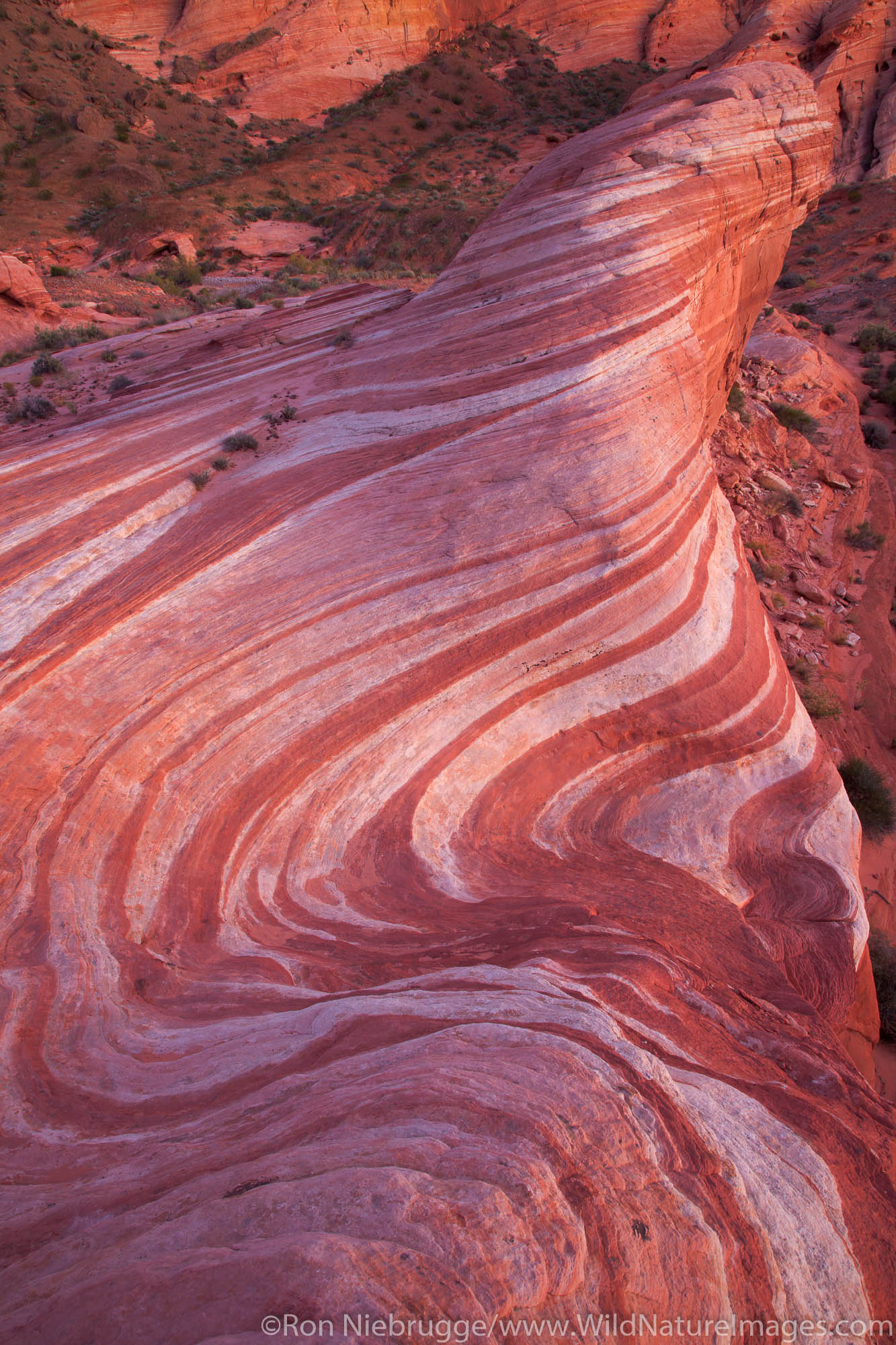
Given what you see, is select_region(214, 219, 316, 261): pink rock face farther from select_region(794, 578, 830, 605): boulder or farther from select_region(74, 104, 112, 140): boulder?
select_region(794, 578, 830, 605): boulder

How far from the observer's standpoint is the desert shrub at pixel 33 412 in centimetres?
1004

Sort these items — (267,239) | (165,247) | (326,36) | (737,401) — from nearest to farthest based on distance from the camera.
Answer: (737,401)
(165,247)
(267,239)
(326,36)

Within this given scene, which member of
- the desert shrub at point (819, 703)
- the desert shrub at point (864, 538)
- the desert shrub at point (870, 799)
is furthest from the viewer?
the desert shrub at point (864, 538)

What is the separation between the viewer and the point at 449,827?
6.09m

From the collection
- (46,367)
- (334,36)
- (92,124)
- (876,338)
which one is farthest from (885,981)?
(334,36)

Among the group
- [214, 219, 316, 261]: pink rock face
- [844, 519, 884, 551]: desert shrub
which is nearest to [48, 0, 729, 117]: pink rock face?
[214, 219, 316, 261]: pink rock face

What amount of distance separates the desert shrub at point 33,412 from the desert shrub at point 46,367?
233 centimetres

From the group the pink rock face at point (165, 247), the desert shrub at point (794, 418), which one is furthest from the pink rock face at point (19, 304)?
the desert shrub at point (794, 418)

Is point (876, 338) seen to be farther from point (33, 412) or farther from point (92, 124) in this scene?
point (92, 124)

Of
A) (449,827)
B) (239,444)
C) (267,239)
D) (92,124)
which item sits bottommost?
(449,827)

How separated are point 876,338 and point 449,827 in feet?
74.8

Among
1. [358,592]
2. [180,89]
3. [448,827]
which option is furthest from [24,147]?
[448,827]

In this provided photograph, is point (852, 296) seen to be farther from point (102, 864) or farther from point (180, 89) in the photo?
point (180, 89)

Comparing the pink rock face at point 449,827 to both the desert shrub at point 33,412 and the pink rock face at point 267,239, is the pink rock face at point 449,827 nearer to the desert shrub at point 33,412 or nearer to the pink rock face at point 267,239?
the desert shrub at point 33,412
